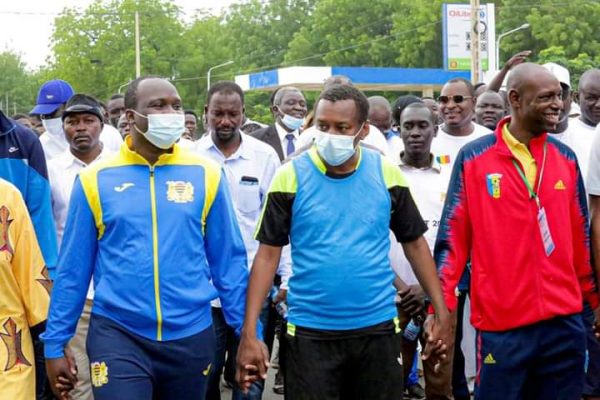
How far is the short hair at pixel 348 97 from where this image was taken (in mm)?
5609

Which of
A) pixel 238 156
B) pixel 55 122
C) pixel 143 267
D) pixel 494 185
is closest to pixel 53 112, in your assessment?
pixel 55 122

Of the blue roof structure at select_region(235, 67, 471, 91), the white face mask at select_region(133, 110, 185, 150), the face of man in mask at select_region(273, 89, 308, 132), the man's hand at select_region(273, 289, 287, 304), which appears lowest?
the man's hand at select_region(273, 289, 287, 304)

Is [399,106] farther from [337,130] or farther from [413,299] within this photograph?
[337,130]

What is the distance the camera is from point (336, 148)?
5406 mm

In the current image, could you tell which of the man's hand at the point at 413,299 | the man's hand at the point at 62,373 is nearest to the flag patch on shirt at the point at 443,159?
the man's hand at the point at 413,299

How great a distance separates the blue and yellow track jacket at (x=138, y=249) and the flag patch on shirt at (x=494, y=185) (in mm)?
1494

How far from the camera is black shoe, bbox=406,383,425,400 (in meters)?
8.77

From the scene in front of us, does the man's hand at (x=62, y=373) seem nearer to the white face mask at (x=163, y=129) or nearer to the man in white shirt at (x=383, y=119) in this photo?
the white face mask at (x=163, y=129)

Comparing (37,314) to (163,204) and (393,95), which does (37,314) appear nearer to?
(163,204)

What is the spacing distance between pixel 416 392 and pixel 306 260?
3.74m

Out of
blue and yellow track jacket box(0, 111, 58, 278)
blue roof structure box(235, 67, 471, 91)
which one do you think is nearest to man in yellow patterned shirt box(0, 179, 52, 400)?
blue and yellow track jacket box(0, 111, 58, 278)

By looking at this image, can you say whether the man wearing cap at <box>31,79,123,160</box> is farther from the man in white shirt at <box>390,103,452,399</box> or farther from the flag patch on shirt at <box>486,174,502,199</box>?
the flag patch on shirt at <box>486,174,502,199</box>

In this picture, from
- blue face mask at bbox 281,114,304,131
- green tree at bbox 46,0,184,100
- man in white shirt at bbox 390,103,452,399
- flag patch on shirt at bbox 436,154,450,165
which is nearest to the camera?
man in white shirt at bbox 390,103,452,399

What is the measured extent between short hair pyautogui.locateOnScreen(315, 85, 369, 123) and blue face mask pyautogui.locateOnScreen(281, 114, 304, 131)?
4.79 m
